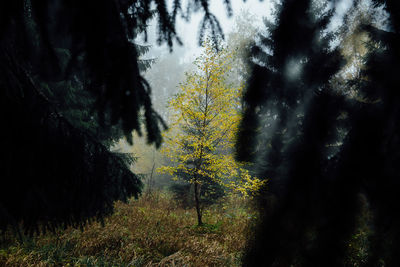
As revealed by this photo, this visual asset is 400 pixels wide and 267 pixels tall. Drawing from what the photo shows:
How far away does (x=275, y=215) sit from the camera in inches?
37.1

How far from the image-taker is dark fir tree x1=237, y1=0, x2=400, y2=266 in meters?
0.78

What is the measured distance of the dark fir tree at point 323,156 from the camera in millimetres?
783

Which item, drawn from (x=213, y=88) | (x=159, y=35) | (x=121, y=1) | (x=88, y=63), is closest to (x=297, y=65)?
(x=159, y=35)

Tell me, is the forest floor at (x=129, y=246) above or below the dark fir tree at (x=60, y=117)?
below

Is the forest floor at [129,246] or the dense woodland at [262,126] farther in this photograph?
the forest floor at [129,246]

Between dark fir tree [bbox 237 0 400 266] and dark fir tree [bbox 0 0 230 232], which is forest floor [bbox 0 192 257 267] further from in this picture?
dark fir tree [bbox 237 0 400 266]

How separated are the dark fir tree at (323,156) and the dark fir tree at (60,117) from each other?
50 cm

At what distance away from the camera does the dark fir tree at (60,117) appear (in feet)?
2.53

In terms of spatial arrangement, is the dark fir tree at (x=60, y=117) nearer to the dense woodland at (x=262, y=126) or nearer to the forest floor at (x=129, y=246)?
the dense woodland at (x=262, y=126)

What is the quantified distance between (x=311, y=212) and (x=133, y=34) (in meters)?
1.43

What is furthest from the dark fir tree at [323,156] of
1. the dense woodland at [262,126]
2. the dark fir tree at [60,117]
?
the dark fir tree at [60,117]

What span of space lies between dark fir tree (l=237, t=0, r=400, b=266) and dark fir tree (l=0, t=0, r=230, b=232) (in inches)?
19.9

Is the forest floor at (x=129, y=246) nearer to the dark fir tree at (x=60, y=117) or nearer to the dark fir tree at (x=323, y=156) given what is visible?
the dark fir tree at (x=60, y=117)

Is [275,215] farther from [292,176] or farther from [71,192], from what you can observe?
[71,192]
